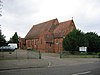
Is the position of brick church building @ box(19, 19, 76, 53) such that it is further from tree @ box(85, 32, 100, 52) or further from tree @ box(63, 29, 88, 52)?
tree @ box(63, 29, 88, 52)

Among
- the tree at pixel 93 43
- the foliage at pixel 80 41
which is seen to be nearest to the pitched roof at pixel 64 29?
Result: the tree at pixel 93 43

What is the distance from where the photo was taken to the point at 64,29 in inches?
2970

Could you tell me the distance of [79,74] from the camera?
17625mm

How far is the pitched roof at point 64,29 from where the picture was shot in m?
74.6

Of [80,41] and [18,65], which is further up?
[80,41]

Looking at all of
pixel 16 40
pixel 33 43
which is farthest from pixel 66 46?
pixel 16 40

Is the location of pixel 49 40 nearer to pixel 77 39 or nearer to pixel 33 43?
pixel 33 43

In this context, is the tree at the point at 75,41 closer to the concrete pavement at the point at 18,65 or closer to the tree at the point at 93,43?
the tree at the point at 93,43

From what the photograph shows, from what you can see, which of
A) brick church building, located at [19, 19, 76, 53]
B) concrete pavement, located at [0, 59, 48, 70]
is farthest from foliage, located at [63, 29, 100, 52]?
concrete pavement, located at [0, 59, 48, 70]

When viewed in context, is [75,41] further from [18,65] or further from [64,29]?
[18,65]

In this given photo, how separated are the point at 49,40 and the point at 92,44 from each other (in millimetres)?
20206

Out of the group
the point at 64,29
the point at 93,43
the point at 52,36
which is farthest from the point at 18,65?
the point at 52,36

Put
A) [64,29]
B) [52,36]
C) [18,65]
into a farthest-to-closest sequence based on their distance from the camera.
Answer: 1. [52,36]
2. [64,29]
3. [18,65]

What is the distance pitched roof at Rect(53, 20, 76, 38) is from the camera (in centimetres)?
7456
